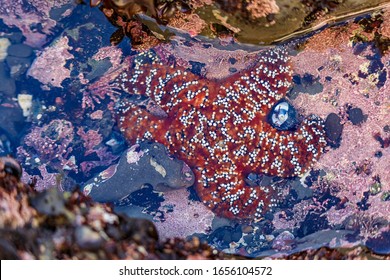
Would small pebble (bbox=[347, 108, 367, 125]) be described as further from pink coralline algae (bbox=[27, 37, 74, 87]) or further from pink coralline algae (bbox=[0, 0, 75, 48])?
pink coralline algae (bbox=[0, 0, 75, 48])

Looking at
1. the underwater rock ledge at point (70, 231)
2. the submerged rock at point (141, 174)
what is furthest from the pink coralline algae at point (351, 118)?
the submerged rock at point (141, 174)

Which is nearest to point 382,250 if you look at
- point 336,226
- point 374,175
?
point 336,226

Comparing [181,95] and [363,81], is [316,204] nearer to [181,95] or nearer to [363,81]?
Result: [363,81]

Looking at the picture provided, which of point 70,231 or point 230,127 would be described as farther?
point 230,127

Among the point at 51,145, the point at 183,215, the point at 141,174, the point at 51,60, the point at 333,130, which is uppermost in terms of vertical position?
the point at 333,130

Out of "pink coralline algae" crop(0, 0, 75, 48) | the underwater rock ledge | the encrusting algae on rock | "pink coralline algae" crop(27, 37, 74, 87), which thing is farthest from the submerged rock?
"pink coralline algae" crop(0, 0, 75, 48)

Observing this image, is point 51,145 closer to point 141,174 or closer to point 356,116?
point 141,174

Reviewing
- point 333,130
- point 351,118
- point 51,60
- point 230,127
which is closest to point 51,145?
point 51,60
